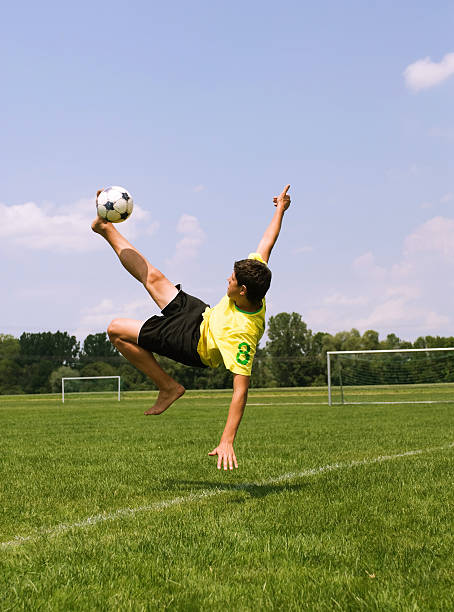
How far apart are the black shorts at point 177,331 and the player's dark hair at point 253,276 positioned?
0.79 metres

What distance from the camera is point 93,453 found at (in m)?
11.0

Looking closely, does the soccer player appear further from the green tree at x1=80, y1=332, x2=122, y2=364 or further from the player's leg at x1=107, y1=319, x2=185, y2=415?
the green tree at x1=80, y1=332, x2=122, y2=364

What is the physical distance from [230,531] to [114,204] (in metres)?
4.14

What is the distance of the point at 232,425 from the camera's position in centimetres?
609

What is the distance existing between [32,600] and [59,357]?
121173 mm

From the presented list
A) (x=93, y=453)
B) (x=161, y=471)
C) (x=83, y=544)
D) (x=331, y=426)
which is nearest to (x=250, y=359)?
(x=83, y=544)

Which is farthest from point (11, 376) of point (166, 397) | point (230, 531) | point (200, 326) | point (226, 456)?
point (230, 531)

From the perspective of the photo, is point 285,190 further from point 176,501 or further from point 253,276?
point 176,501

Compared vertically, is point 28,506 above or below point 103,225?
below

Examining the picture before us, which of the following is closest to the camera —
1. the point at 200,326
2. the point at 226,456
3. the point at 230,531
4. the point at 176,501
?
the point at 230,531

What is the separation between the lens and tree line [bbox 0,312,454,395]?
282 feet

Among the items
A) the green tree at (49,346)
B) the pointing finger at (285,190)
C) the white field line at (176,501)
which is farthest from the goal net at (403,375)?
the green tree at (49,346)

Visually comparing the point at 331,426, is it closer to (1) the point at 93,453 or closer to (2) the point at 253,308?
(1) the point at 93,453

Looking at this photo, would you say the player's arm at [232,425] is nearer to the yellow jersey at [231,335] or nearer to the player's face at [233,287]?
the yellow jersey at [231,335]
